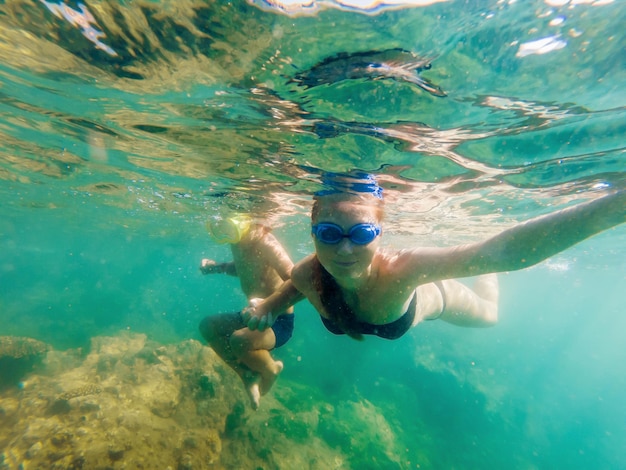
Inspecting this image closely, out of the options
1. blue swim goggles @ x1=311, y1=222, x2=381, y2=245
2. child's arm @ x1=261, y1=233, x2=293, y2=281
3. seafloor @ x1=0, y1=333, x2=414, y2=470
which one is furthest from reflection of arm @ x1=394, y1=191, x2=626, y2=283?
seafloor @ x1=0, y1=333, x2=414, y2=470

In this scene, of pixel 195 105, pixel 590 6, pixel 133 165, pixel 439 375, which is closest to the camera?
pixel 590 6

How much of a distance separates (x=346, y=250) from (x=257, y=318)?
5.43 ft

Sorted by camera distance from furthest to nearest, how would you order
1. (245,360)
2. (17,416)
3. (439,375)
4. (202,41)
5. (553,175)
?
(439,375)
(17,416)
(553,175)
(245,360)
(202,41)

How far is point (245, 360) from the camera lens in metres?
6.54

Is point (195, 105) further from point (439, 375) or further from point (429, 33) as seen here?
point (439, 375)

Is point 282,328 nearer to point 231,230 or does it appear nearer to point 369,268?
point 231,230

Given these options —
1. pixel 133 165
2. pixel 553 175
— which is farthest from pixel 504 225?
pixel 133 165

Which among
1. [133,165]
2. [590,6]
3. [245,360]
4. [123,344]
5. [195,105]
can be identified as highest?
[590,6]

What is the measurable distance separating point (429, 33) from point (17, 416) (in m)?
16.0

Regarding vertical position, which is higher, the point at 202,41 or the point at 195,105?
the point at 202,41

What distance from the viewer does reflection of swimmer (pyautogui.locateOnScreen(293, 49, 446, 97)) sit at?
5.38 meters

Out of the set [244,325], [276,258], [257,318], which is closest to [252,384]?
[244,325]

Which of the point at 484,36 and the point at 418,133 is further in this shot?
the point at 418,133

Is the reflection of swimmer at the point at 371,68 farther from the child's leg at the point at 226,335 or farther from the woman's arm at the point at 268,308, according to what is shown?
the child's leg at the point at 226,335
